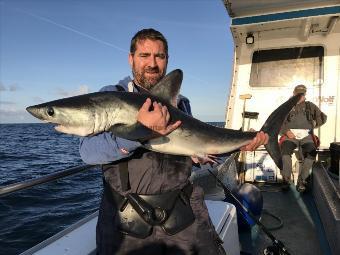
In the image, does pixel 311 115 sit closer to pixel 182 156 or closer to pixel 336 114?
pixel 336 114

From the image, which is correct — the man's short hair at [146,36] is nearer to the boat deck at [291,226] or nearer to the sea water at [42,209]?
the boat deck at [291,226]

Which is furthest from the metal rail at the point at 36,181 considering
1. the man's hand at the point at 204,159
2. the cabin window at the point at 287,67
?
the cabin window at the point at 287,67

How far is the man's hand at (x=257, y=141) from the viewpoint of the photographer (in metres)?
3.25

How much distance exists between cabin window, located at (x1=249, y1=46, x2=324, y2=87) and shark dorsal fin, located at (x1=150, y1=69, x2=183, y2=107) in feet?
24.8

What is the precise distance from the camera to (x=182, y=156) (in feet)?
9.36

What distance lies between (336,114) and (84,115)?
27.2 feet

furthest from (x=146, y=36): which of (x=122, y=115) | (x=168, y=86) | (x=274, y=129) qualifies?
(x=274, y=129)

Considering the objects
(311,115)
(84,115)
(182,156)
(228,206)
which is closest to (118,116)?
(84,115)

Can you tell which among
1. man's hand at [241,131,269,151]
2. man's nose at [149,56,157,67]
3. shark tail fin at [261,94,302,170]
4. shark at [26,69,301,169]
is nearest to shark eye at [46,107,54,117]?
shark at [26,69,301,169]

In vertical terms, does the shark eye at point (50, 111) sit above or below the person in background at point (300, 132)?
above

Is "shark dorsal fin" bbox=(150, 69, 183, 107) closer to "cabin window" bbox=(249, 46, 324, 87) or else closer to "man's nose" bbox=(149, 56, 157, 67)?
"man's nose" bbox=(149, 56, 157, 67)

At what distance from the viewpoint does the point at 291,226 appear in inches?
253

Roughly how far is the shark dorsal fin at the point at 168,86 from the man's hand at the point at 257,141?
91 cm

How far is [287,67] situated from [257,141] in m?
6.92
